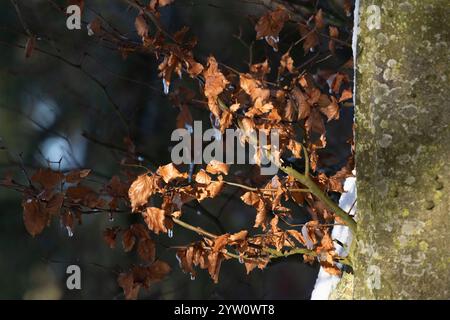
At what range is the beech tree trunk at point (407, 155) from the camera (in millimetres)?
1813

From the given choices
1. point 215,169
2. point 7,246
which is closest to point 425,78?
point 215,169

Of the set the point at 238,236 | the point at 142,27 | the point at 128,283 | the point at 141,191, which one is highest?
the point at 142,27

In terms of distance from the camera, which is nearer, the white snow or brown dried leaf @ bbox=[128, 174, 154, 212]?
brown dried leaf @ bbox=[128, 174, 154, 212]

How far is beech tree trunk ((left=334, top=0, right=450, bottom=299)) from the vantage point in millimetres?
1813

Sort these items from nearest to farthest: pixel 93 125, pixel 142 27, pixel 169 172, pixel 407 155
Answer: pixel 407 155 < pixel 169 172 < pixel 142 27 < pixel 93 125

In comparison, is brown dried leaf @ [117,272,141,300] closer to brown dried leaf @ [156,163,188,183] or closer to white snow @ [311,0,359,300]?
brown dried leaf @ [156,163,188,183]

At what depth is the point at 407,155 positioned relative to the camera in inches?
72.4

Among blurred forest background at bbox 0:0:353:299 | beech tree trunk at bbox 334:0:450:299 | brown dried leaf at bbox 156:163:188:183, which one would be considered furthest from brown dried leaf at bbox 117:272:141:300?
blurred forest background at bbox 0:0:353:299

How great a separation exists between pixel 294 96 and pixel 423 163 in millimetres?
1247

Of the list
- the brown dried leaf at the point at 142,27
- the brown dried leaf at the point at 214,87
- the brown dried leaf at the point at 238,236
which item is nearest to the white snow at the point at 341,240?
the brown dried leaf at the point at 238,236

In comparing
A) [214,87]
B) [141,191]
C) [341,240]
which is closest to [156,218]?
[141,191]

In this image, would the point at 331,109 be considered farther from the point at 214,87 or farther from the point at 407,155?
the point at 407,155

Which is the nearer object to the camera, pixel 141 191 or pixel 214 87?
pixel 141 191

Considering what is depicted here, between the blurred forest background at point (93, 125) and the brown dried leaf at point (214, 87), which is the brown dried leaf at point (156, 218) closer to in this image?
the brown dried leaf at point (214, 87)
